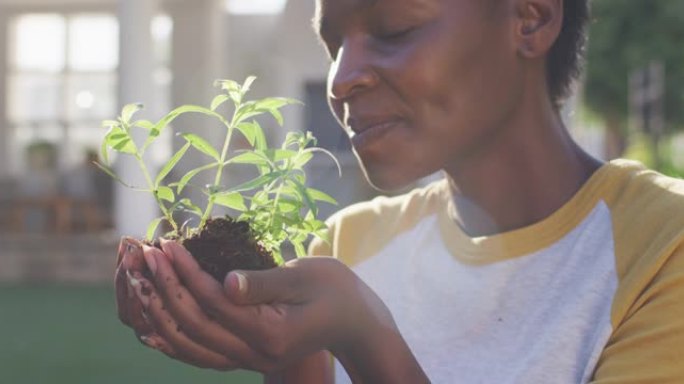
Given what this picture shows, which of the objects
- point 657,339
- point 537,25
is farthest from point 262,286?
point 537,25

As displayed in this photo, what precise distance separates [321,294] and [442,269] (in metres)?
0.53

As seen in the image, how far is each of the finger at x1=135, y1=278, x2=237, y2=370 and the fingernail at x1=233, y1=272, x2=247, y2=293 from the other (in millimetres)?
81

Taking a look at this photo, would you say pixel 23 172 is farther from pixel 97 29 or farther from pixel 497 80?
pixel 497 80

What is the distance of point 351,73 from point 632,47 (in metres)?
32.8

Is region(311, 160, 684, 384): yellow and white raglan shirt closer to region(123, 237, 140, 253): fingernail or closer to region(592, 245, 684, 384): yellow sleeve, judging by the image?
region(592, 245, 684, 384): yellow sleeve

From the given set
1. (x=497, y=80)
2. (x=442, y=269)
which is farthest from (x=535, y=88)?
(x=442, y=269)

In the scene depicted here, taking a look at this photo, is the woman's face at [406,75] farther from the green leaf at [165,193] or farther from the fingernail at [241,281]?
the fingernail at [241,281]

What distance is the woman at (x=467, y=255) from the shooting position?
4.71ft

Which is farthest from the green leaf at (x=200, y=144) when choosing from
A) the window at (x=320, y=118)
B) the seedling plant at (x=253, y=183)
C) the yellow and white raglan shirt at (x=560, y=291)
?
the window at (x=320, y=118)

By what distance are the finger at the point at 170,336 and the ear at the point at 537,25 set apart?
2.11ft

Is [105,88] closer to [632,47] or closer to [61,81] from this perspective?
[61,81]

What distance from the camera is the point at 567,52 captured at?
6.71 feet

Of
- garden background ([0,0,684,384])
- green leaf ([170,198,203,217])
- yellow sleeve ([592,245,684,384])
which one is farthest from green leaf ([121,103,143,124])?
garden background ([0,0,684,384])

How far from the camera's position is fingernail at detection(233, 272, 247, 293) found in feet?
4.49
